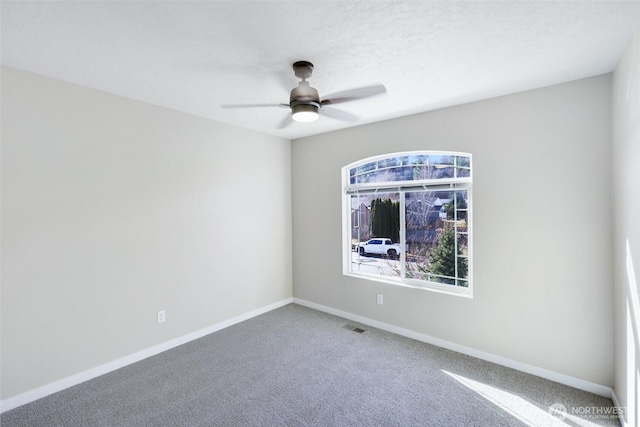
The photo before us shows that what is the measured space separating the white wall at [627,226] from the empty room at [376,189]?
30 millimetres

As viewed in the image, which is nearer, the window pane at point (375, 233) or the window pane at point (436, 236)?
the window pane at point (436, 236)

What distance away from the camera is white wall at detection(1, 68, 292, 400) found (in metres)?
2.28

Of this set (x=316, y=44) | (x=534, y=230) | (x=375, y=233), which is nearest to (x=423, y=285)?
(x=375, y=233)

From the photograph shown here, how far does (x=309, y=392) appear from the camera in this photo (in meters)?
2.41

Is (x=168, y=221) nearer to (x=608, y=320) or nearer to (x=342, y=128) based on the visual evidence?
(x=342, y=128)

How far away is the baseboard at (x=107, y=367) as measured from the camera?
2256 millimetres

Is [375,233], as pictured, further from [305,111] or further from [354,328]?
[305,111]

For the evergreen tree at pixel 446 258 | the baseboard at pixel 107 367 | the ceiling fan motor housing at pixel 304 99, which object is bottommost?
the baseboard at pixel 107 367

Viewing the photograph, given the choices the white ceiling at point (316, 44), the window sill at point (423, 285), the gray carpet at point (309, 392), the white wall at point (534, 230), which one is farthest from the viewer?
the window sill at point (423, 285)

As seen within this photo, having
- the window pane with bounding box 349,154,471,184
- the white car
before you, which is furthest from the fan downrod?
the white car

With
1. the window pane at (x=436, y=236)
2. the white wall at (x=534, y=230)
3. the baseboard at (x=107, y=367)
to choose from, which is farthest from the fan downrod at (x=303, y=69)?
the baseboard at (x=107, y=367)

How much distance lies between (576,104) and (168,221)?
3904 millimetres

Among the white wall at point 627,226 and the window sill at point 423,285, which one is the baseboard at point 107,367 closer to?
the window sill at point 423,285

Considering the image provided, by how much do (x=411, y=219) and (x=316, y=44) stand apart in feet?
7.57
